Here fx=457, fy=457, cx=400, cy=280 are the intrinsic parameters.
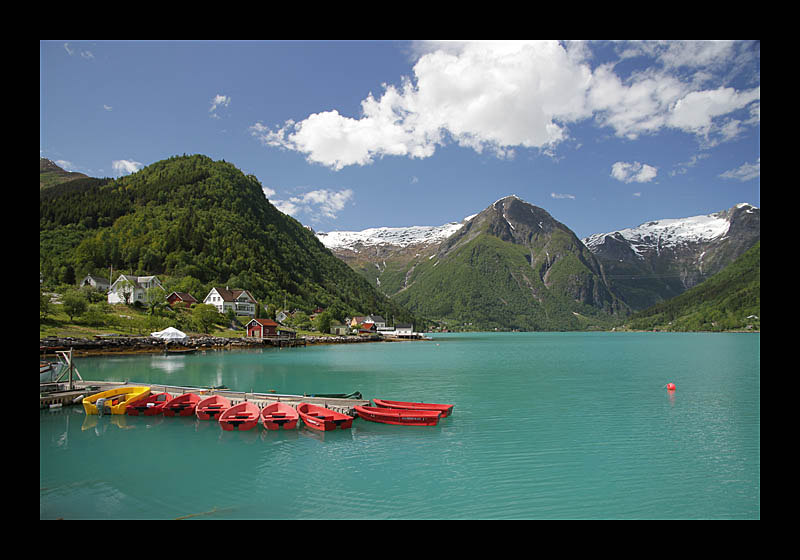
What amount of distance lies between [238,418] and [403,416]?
8850 mm

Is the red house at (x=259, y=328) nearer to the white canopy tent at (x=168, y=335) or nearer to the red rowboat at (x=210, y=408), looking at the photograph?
the white canopy tent at (x=168, y=335)

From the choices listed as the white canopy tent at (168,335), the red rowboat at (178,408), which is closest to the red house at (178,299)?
the white canopy tent at (168,335)

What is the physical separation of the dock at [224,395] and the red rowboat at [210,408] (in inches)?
34.5

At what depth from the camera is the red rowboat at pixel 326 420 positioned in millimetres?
23781

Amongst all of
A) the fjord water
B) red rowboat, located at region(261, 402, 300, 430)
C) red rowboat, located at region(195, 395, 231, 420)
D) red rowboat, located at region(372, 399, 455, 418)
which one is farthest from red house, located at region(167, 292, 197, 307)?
red rowboat, located at region(372, 399, 455, 418)

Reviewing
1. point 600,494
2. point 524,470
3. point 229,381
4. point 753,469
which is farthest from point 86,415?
point 753,469

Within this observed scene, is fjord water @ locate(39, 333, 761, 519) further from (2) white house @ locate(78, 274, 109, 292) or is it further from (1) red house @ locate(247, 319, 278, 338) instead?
(2) white house @ locate(78, 274, 109, 292)

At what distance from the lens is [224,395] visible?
98.2 feet

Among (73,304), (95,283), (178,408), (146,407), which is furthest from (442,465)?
(95,283)

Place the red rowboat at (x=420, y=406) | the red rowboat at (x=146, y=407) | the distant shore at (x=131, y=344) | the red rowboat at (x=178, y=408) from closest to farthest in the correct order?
the red rowboat at (x=420, y=406)
the red rowboat at (x=178, y=408)
the red rowboat at (x=146, y=407)
the distant shore at (x=131, y=344)

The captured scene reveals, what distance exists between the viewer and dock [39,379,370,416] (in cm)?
2695
